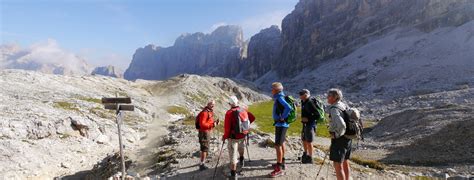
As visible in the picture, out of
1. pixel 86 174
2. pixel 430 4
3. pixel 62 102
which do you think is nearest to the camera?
pixel 86 174

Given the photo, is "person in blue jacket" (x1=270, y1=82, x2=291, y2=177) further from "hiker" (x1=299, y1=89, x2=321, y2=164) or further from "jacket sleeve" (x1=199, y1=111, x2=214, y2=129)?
"jacket sleeve" (x1=199, y1=111, x2=214, y2=129)

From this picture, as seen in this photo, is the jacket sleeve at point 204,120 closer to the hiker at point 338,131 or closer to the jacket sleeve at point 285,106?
the jacket sleeve at point 285,106

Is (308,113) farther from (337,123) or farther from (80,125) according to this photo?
(80,125)

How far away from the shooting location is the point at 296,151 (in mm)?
22406

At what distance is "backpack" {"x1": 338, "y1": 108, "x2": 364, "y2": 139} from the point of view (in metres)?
12.2

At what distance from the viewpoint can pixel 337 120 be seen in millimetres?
12047

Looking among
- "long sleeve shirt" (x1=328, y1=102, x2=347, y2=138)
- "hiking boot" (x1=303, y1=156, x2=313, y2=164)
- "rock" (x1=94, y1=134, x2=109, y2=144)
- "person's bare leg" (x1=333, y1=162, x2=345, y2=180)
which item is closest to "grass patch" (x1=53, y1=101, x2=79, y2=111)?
"rock" (x1=94, y1=134, x2=109, y2=144)

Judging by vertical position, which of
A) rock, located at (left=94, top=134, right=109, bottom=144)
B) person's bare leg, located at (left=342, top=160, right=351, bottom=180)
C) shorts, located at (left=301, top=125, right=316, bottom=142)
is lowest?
rock, located at (left=94, top=134, right=109, bottom=144)

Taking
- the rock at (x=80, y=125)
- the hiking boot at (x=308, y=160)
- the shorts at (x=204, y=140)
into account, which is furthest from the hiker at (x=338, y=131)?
the rock at (x=80, y=125)

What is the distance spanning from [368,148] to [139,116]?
25672 mm

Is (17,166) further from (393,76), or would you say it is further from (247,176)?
(393,76)

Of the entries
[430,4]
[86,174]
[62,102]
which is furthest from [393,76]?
[86,174]

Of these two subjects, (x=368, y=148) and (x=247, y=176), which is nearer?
(x=247, y=176)

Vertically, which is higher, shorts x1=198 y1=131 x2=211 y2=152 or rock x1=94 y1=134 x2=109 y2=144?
shorts x1=198 y1=131 x2=211 y2=152
